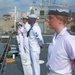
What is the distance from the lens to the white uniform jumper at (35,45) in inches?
292

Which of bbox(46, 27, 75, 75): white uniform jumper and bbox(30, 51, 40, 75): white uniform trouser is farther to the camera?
bbox(30, 51, 40, 75): white uniform trouser

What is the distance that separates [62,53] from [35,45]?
4096mm

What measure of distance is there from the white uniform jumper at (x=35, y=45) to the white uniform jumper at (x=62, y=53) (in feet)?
12.6

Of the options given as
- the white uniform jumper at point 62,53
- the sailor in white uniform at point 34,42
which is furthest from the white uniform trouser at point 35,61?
the white uniform jumper at point 62,53

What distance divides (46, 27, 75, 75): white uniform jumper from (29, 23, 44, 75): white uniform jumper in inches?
151

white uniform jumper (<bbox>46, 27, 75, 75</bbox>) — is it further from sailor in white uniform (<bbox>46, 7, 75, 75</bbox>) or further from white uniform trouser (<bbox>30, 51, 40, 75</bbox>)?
white uniform trouser (<bbox>30, 51, 40, 75</bbox>)

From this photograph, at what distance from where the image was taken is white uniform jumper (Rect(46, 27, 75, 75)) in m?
3.40

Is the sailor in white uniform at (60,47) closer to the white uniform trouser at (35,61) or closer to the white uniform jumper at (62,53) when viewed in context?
the white uniform jumper at (62,53)

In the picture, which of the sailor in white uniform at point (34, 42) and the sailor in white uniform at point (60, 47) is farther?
the sailor in white uniform at point (34, 42)

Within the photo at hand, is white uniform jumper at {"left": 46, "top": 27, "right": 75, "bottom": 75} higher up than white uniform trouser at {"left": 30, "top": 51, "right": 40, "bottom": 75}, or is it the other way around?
white uniform jumper at {"left": 46, "top": 27, "right": 75, "bottom": 75}

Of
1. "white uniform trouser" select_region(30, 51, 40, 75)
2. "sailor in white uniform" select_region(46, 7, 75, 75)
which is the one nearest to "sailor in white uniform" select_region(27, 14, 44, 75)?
"white uniform trouser" select_region(30, 51, 40, 75)

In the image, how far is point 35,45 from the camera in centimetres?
754

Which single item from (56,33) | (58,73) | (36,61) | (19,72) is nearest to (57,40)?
(56,33)

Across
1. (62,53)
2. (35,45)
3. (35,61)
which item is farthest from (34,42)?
(62,53)
